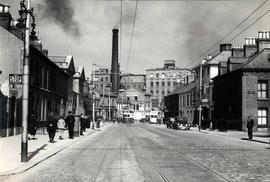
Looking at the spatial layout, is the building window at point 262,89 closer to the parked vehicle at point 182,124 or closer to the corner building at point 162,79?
the parked vehicle at point 182,124

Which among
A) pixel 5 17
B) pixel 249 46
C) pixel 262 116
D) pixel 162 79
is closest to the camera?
pixel 5 17

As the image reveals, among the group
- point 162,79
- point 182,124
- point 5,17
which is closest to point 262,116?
point 182,124

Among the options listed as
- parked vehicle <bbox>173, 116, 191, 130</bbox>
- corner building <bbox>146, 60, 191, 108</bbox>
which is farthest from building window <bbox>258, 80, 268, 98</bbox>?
corner building <bbox>146, 60, 191, 108</bbox>

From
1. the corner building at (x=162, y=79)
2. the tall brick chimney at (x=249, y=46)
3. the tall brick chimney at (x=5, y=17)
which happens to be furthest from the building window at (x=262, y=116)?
the corner building at (x=162, y=79)

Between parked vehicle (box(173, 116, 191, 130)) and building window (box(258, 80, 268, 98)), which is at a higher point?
building window (box(258, 80, 268, 98))

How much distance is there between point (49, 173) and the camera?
11.1 metres

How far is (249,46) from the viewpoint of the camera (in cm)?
4978

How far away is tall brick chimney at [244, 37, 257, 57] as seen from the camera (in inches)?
1946

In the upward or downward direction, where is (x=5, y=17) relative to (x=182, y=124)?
upward

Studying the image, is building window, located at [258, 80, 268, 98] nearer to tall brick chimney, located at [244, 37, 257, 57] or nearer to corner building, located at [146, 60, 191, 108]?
tall brick chimney, located at [244, 37, 257, 57]

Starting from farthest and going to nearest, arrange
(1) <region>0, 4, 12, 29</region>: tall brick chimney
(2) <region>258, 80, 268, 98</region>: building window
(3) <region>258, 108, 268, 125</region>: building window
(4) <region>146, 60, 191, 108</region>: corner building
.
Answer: (4) <region>146, 60, 191, 108</region>: corner building < (2) <region>258, 80, 268, 98</region>: building window < (3) <region>258, 108, 268, 125</region>: building window < (1) <region>0, 4, 12, 29</region>: tall brick chimney

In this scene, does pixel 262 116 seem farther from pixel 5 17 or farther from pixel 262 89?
pixel 5 17

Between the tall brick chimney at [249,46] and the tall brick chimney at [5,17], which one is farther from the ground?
the tall brick chimney at [249,46]

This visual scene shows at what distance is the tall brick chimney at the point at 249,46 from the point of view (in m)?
49.4
